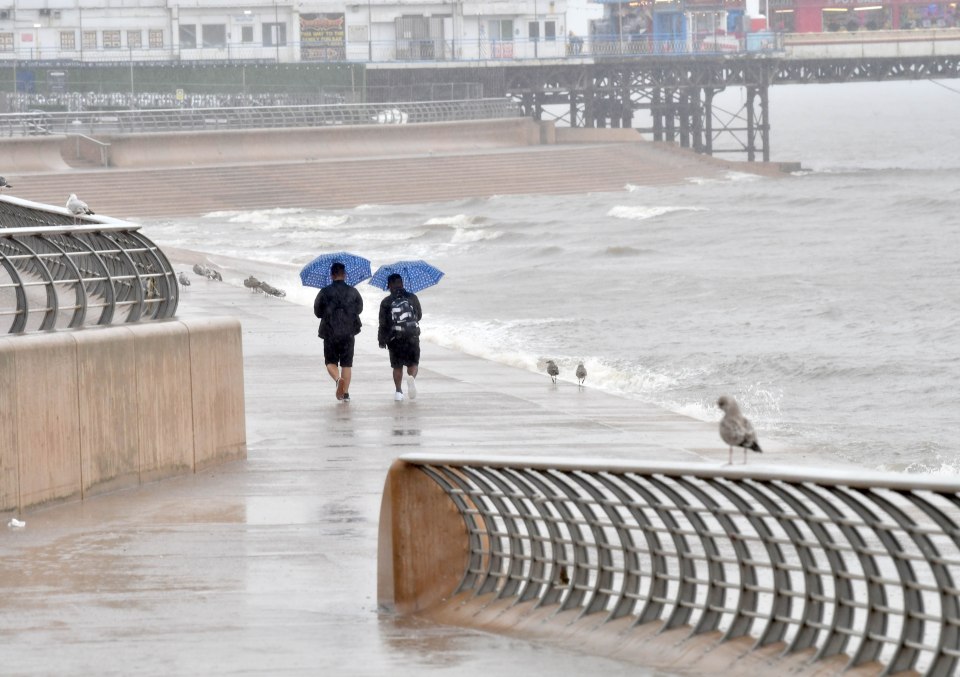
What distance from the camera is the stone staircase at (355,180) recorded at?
5075cm

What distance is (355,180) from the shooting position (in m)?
57.6

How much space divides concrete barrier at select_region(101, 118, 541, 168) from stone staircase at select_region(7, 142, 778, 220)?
130 cm

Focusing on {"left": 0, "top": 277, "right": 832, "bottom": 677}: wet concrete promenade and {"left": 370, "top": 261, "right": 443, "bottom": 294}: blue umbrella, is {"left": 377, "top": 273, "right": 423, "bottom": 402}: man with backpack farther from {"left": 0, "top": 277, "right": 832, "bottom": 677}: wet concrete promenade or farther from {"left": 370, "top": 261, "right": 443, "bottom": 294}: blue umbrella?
{"left": 370, "top": 261, "right": 443, "bottom": 294}: blue umbrella

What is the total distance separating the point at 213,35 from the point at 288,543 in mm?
65631

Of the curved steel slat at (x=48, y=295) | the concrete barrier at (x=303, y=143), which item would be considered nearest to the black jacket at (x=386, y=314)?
the curved steel slat at (x=48, y=295)

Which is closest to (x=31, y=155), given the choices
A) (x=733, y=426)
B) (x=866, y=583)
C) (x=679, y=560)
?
(x=733, y=426)

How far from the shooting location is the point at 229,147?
2318 inches

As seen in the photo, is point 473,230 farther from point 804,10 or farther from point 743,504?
point 804,10

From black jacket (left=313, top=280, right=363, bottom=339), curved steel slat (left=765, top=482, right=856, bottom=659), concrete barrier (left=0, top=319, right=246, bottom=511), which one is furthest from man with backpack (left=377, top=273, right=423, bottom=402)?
curved steel slat (left=765, top=482, right=856, bottom=659)

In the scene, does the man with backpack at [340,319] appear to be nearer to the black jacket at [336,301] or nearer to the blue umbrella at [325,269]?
the black jacket at [336,301]

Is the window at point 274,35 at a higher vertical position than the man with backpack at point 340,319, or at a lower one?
higher

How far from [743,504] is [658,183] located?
198 ft

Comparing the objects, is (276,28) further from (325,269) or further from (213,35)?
(325,269)

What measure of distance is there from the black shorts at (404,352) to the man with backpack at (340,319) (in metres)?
0.40
